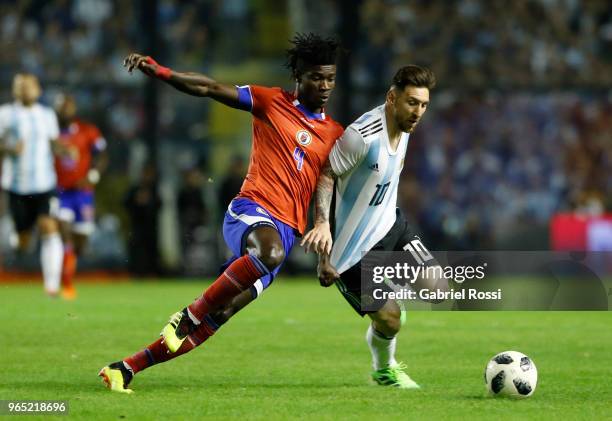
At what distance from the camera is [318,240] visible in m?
7.43

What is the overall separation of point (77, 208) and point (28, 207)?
1.28 meters

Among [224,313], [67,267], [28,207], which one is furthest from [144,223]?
[224,313]

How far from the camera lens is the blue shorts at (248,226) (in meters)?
7.70

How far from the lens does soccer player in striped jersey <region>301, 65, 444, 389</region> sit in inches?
310

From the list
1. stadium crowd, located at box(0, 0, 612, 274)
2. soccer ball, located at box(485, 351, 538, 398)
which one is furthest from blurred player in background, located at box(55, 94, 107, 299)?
soccer ball, located at box(485, 351, 538, 398)

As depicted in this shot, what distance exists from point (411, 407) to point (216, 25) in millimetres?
14729

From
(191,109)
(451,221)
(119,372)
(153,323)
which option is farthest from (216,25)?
(119,372)

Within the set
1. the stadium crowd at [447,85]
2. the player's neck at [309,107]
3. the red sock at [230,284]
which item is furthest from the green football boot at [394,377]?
the stadium crowd at [447,85]

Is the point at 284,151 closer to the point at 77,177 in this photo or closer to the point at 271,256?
the point at 271,256

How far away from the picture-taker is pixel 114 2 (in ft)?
69.4

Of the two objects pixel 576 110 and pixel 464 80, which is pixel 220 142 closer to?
pixel 464 80

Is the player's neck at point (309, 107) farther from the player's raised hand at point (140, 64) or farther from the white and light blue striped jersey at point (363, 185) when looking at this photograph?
the player's raised hand at point (140, 64)

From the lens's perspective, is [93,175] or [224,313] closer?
[224,313]

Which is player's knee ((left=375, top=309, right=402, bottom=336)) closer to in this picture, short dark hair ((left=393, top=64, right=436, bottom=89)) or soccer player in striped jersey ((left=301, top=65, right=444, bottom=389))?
soccer player in striped jersey ((left=301, top=65, right=444, bottom=389))
